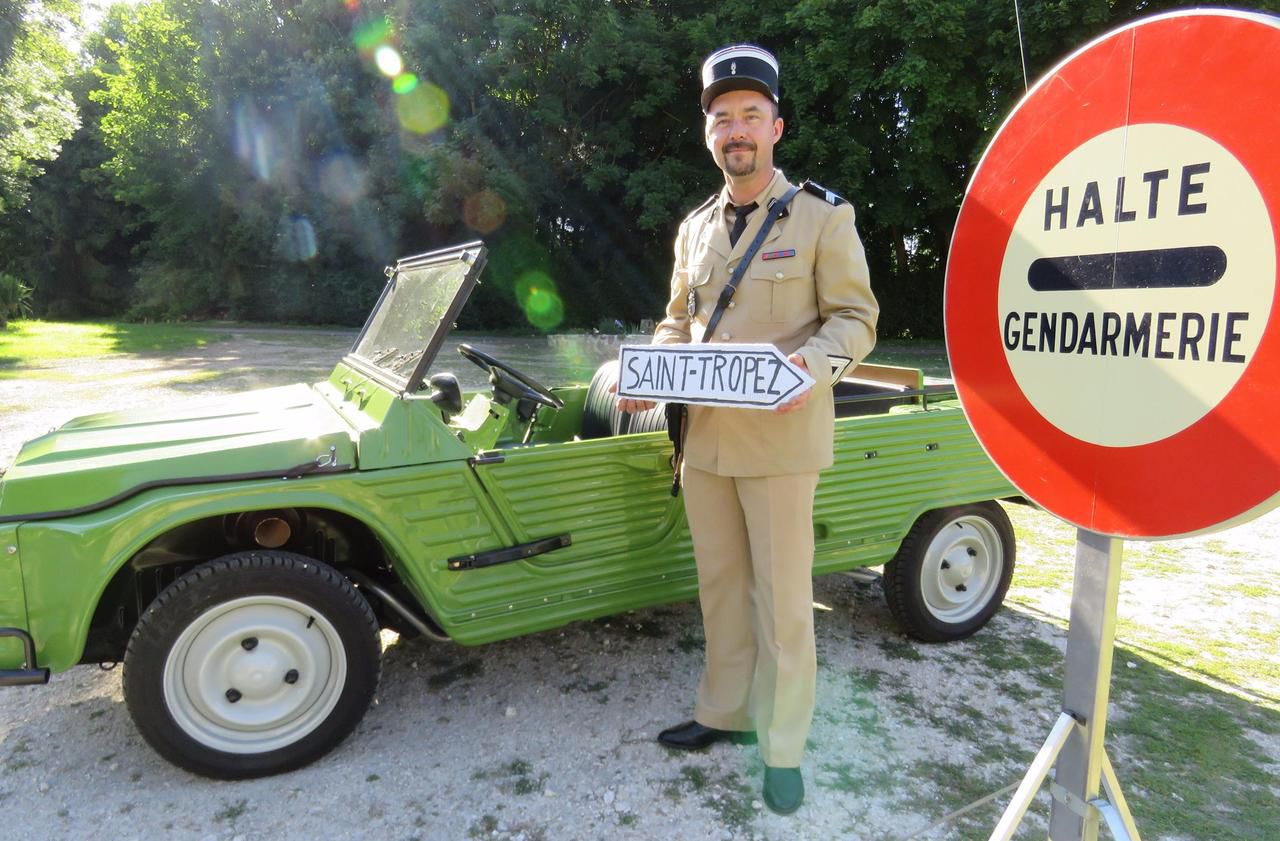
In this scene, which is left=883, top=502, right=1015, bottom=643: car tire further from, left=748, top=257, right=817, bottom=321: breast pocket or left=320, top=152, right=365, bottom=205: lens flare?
left=320, top=152, right=365, bottom=205: lens flare

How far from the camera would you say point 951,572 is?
375cm

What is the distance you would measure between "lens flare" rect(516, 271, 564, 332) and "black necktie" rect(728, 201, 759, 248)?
791 inches

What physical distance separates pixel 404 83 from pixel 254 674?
70.3 ft

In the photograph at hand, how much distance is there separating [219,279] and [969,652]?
92.2ft

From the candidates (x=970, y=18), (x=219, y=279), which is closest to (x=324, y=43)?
(x=219, y=279)

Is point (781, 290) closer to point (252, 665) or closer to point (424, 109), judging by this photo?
point (252, 665)

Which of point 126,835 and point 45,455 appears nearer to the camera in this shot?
point 126,835

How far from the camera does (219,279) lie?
26.7 meters

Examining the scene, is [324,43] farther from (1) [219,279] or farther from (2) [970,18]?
(2) [970,18]

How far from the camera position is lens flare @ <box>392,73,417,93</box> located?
68.6 feet

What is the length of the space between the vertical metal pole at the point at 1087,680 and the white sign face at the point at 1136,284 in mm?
260

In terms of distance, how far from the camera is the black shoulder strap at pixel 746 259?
2.52 metres

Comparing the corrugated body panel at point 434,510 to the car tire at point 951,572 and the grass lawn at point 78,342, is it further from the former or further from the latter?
the grass lawn at point 78,342

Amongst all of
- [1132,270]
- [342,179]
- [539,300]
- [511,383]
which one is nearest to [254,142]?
[342,179]
